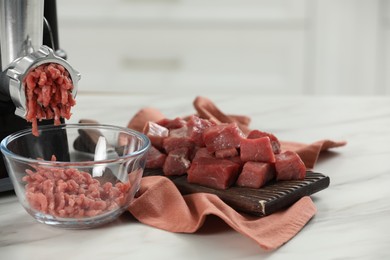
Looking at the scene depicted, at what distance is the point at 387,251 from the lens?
0.99 m

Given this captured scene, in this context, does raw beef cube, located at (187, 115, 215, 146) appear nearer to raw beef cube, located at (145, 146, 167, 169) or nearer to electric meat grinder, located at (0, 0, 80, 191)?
raw beef cube, located at (145, 146, 167, 169)

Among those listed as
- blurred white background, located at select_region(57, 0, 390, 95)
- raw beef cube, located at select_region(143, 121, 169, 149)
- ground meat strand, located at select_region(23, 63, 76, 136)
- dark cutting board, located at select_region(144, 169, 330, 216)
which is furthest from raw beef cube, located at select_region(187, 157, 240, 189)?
blurred white background, located at select_region(57, 0, 390, 95)

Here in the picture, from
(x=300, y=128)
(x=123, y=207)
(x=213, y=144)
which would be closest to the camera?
(x=123, y=207)

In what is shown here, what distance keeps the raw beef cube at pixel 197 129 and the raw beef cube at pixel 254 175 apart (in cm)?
12

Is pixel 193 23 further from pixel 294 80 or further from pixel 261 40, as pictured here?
pixel 294 80

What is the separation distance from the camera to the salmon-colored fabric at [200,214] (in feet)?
3.40

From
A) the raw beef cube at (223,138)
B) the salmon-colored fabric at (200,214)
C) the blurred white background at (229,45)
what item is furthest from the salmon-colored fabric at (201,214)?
the blurred white background at (229,45)

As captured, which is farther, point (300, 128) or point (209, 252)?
point (300, 128)

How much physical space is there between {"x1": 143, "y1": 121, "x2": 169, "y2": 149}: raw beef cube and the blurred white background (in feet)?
4.48

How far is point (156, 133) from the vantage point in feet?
4.42

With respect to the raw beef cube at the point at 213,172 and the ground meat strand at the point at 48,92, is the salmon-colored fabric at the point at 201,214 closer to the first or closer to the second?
the raw beef cube at the point at 213,172

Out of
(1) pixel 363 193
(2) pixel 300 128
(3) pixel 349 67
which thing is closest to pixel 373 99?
(2) pixel 300 128

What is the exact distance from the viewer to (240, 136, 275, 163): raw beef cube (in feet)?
3.88

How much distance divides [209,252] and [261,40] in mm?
1793
